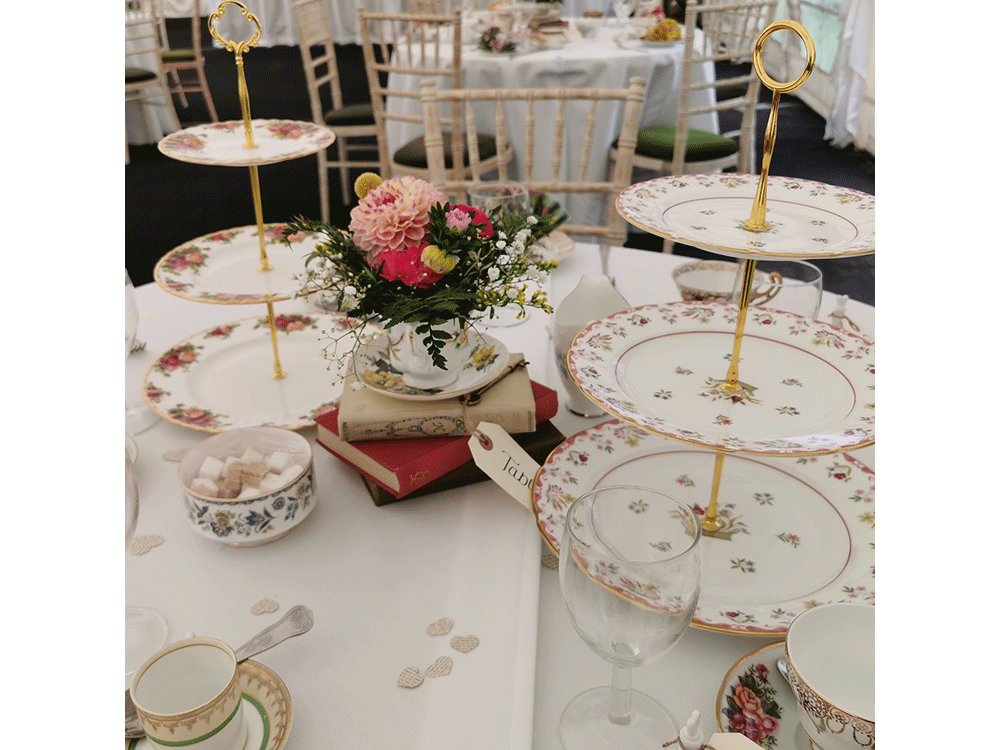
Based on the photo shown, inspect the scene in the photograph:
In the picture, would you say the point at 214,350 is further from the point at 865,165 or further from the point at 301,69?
the point at 301,69

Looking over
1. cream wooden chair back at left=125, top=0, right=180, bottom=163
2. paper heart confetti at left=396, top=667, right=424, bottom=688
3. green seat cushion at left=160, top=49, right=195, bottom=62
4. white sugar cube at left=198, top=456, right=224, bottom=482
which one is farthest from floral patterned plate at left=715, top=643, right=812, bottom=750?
green seat cushion at left=160, top=49, right=195, bottom=62

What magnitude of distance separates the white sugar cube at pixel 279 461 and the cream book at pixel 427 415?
7 cm

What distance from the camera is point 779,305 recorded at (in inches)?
42.1

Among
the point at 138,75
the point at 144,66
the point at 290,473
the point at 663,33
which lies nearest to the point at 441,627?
the point at 290,473

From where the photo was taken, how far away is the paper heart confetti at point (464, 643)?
0.75 m

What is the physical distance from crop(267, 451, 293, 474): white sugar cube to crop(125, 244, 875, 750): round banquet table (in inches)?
2.5

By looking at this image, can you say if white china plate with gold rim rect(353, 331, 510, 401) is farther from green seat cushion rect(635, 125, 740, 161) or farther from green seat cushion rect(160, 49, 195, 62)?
green seat cushion rect(160, 49, 195, 62)

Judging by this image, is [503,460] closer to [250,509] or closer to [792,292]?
[250,509]

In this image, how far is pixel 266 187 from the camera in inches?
179

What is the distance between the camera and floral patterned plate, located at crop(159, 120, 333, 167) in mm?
1088

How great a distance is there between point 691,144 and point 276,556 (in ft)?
Answer: 9.93

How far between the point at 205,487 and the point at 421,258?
355 millimetres

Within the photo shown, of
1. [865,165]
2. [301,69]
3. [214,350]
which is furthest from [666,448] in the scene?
[301,69]

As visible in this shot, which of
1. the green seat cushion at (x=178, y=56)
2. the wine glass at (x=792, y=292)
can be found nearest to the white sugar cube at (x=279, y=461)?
the wine glass at (x=792, y=292)
